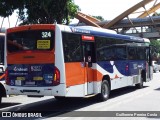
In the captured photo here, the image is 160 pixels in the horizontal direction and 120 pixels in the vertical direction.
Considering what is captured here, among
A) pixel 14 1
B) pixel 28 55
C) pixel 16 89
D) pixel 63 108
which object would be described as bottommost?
pixel 63 108

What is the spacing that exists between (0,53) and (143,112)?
550 centimetres

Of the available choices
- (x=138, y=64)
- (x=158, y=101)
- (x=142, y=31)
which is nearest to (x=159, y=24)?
(x=142, y=31)

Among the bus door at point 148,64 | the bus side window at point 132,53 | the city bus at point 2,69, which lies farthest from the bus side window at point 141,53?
the city bus at point 2,69

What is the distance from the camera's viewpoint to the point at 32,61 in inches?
445

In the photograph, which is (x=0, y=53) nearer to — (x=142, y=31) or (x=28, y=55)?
(x=28, y=55)

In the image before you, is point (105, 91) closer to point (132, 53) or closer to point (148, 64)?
point (132, 53)

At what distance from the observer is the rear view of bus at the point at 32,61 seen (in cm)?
1102

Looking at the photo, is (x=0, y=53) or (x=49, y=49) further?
(x=0, y=53)

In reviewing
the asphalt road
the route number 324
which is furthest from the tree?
the route number 324

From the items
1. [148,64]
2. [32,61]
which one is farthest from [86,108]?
[148,64]

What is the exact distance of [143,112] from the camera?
426 inches

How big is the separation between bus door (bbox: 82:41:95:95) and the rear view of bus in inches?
74.6

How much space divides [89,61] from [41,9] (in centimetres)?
1017

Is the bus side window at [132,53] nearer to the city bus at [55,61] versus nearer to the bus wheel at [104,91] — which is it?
the bus wheel at [104,91]
